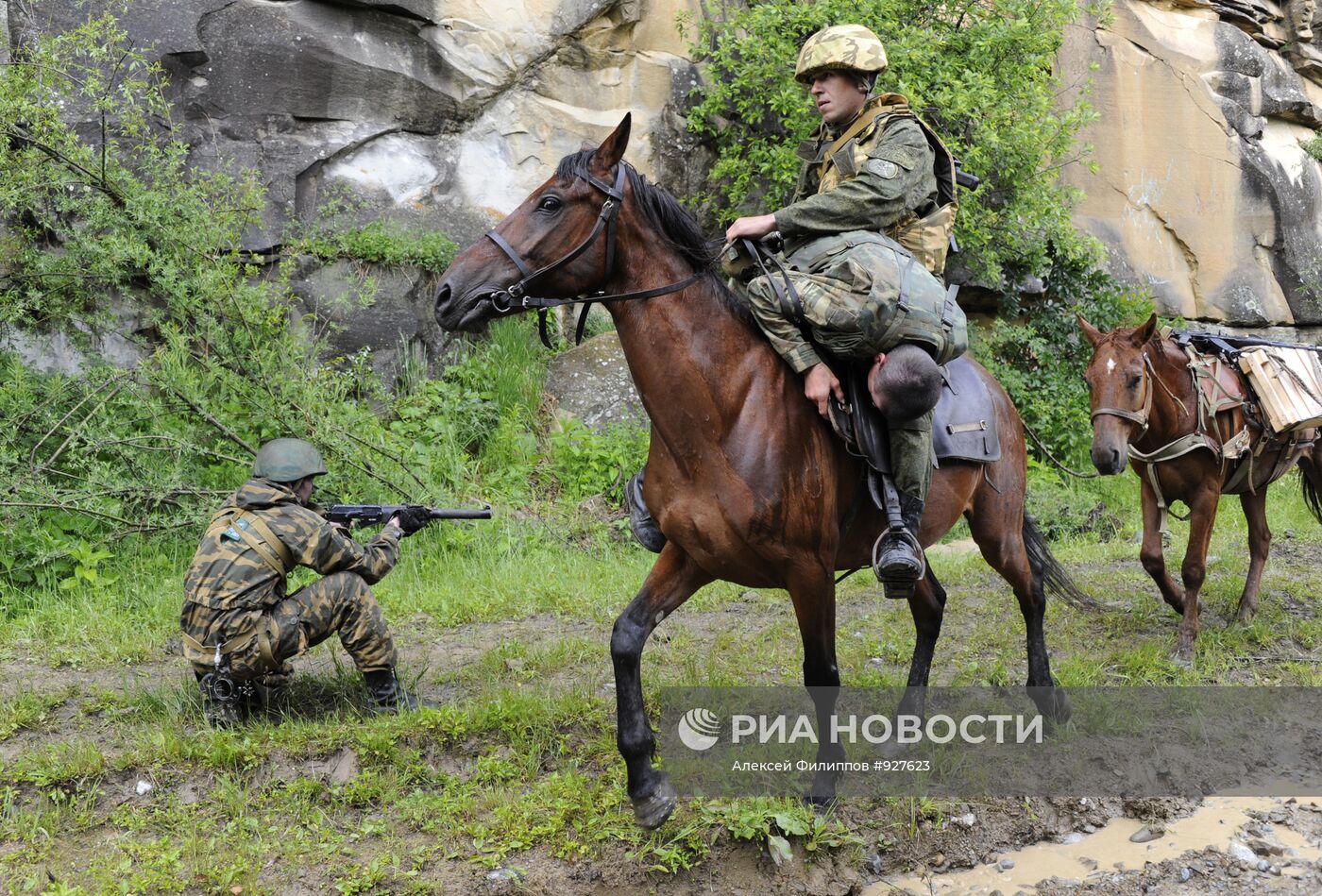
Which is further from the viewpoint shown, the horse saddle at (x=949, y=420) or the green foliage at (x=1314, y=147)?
the green foliage at (x=1314, y=147)

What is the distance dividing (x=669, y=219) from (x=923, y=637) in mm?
2768

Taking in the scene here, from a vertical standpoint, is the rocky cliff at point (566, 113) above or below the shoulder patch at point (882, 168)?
below

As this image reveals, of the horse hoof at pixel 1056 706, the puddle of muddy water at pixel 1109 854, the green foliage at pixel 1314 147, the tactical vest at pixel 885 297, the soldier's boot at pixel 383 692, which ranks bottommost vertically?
the soldier's boot at pixel 383 692

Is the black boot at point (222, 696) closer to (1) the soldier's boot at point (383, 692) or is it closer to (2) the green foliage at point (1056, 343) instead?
(1) the soldier's boot at point (383, 692)

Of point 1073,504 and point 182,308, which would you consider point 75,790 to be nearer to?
point 182,308

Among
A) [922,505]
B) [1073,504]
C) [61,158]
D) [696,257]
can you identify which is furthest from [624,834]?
[1073,504]

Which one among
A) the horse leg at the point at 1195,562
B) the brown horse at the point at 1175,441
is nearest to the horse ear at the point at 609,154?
the brown horse at the point at 1175,441

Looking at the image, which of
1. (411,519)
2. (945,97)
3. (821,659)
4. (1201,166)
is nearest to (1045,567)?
(821,659)

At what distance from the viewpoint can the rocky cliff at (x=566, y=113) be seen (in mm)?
10344

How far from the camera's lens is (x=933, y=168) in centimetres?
471

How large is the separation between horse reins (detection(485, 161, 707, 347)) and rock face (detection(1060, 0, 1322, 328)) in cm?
1271

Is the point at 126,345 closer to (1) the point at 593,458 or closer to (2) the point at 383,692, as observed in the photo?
(1) the point at 593,458

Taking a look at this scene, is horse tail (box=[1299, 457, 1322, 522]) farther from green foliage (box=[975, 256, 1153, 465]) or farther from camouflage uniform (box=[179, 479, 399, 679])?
camouflage uniform (box=[179, 479, 399, 679])

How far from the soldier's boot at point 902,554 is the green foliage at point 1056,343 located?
29.5 ft
